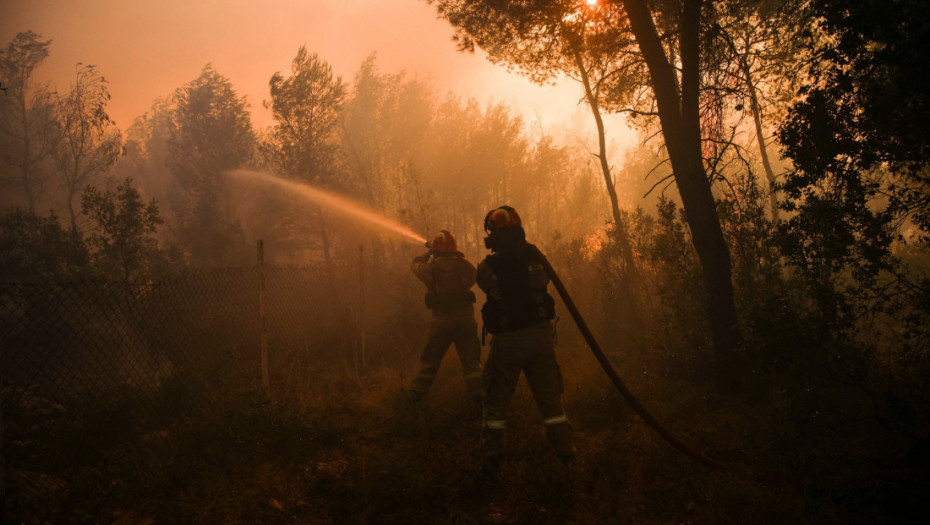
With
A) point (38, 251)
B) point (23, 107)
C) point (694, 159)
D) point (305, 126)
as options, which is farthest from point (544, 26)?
point (23, 107)

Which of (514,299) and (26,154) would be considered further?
(26,154)

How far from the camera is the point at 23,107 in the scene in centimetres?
2956

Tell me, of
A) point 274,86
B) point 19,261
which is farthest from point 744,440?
point 274,86

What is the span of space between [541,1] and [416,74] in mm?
34221

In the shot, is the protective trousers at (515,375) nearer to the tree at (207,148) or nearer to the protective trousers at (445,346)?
the protective trousers at (445,346)

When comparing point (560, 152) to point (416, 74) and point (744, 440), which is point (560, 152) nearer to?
point (416, 74)

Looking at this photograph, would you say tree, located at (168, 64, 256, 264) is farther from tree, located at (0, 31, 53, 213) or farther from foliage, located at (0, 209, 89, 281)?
foliage, located at (0, 209, 89, 281)

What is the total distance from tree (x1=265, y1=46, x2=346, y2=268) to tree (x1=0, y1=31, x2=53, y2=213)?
13.5 meters

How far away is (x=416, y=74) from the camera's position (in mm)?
39250

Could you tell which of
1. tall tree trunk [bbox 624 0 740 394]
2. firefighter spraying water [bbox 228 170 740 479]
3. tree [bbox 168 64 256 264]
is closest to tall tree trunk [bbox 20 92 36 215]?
tree [bbox 168 64 256 264]

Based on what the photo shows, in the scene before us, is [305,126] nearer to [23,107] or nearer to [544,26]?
[23,107]

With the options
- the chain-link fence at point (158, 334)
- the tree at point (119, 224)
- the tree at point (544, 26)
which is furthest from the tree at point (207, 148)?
the tree at point (544, 26)

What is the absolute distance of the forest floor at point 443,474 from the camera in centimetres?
362

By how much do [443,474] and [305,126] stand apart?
24335mm
